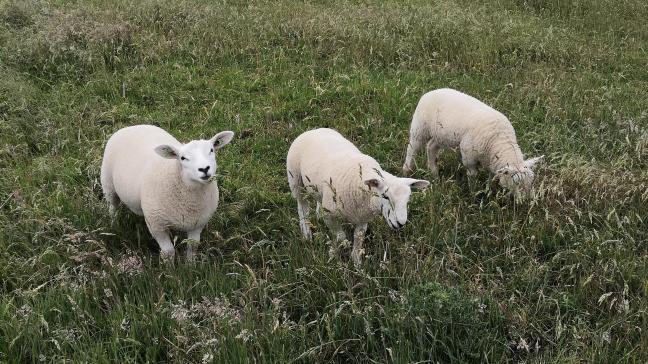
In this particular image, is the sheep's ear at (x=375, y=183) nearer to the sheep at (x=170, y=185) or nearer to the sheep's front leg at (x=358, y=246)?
the sheep's front leg at (x=358, y=246)

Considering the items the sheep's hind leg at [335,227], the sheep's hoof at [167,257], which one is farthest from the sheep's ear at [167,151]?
the sheep's hind leg at [335,227]

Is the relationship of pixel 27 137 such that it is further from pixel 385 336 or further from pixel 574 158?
pixel 574 158

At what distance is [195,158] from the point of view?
4438mm

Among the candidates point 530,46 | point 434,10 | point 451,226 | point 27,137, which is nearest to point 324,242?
point 451,226

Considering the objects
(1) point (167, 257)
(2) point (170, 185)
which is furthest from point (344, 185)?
(1) point (167, 257)

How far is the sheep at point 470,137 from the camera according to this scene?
5.61 meters

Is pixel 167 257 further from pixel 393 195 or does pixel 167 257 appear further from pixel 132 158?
pixel 393 195

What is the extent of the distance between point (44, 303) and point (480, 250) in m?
3.39

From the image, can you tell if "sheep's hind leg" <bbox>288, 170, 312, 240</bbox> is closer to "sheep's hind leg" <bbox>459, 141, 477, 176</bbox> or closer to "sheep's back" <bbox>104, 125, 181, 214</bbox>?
"sheep's back" <bbox>104, 125, 181, 214</bbox>

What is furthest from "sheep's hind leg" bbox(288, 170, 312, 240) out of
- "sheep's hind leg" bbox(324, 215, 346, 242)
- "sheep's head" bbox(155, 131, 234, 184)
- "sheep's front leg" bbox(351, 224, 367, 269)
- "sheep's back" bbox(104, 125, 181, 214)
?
"sheep's back" bbox(104, 125, 181, 214)

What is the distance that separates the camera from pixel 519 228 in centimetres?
480

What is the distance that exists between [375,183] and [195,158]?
1.48m

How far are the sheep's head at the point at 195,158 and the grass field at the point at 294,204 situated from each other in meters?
0.49

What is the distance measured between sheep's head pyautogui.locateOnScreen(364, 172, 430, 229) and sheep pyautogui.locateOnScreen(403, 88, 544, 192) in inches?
66.4
